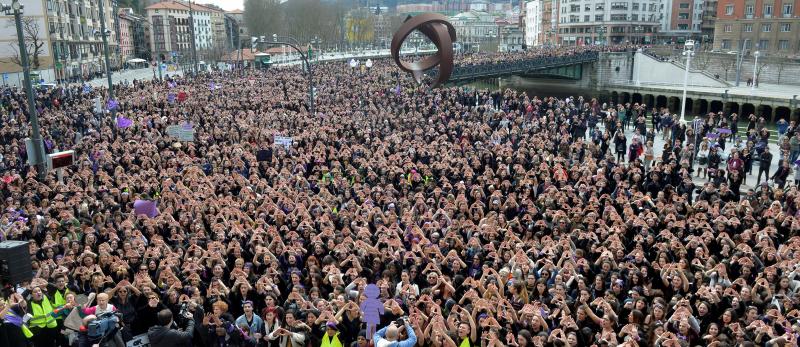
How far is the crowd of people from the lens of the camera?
7.30m

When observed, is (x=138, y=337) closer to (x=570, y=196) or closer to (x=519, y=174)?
(x=570, y=196)

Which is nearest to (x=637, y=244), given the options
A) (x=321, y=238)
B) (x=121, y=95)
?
(x=321, y=238)

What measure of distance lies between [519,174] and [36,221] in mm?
9598

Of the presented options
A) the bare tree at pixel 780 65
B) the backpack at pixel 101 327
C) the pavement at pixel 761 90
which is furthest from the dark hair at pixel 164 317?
the bare tree at pixel 780 65

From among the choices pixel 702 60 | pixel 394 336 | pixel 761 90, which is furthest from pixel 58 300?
pixel 702 60

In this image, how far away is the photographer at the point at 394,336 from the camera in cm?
670

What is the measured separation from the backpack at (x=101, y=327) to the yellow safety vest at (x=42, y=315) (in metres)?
1.77

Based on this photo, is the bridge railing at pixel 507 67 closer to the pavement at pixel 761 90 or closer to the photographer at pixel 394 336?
the pavement at pixel 761 90

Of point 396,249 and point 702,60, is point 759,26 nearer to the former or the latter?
point 702,60

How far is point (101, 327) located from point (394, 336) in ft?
9.77

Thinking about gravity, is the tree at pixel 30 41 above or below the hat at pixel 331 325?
above

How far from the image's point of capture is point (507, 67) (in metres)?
55.7

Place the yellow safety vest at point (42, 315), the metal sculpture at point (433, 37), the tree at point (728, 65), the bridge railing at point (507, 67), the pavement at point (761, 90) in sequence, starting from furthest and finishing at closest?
the tree at point (728, 65) → the bridge railing at point (507, 67) → the pavement at point (761, 90) → the metal sculpture at point (433, 37) → the yellow safety vest at point (42, 315)

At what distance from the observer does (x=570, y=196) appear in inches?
496
